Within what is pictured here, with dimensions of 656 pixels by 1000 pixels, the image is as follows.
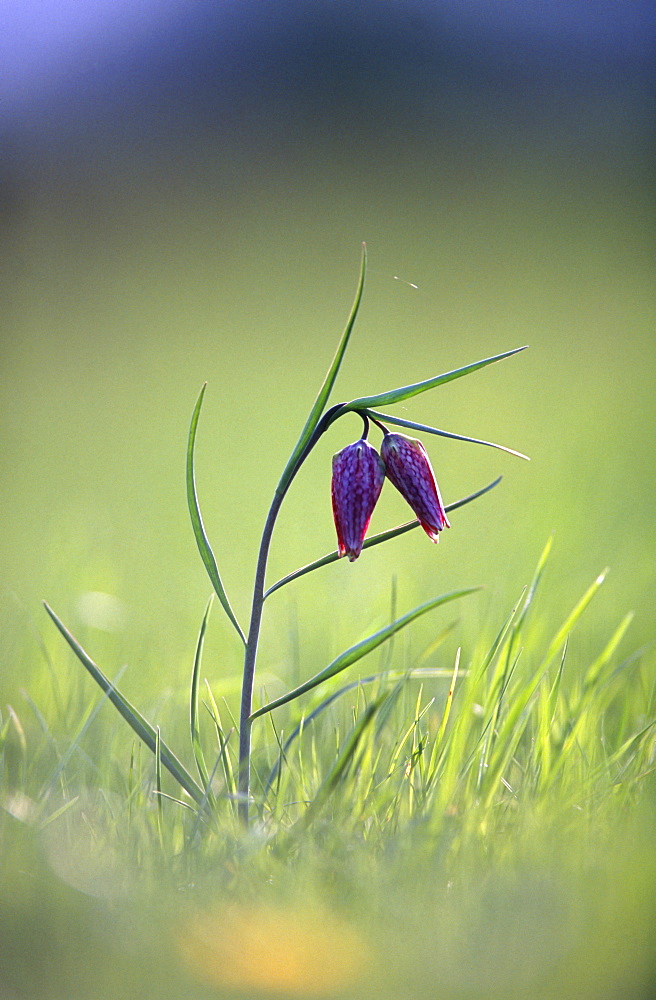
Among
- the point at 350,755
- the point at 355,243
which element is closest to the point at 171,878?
the point at 350,755

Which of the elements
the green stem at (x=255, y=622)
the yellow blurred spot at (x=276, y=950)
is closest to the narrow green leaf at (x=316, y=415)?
the green stem at (x=255, y=622)

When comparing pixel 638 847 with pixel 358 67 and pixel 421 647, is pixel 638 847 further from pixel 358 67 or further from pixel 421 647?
pixel 358 67

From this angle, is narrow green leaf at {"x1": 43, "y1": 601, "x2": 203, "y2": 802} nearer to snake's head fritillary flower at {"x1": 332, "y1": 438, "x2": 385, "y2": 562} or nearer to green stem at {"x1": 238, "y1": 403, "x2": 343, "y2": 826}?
green stem at {"x1": 238, "y1": 403, "x2": 343, "y2": 826}

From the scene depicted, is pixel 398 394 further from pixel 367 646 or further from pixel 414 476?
pixel 367 646

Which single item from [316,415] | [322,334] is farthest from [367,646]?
[322,334]

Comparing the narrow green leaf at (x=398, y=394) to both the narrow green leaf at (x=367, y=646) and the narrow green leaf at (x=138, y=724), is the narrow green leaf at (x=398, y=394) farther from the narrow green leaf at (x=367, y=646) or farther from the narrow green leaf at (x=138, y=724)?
the narrow green leaf at (x=138, y=724)

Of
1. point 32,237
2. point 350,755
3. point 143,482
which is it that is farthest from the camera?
point 143,482
